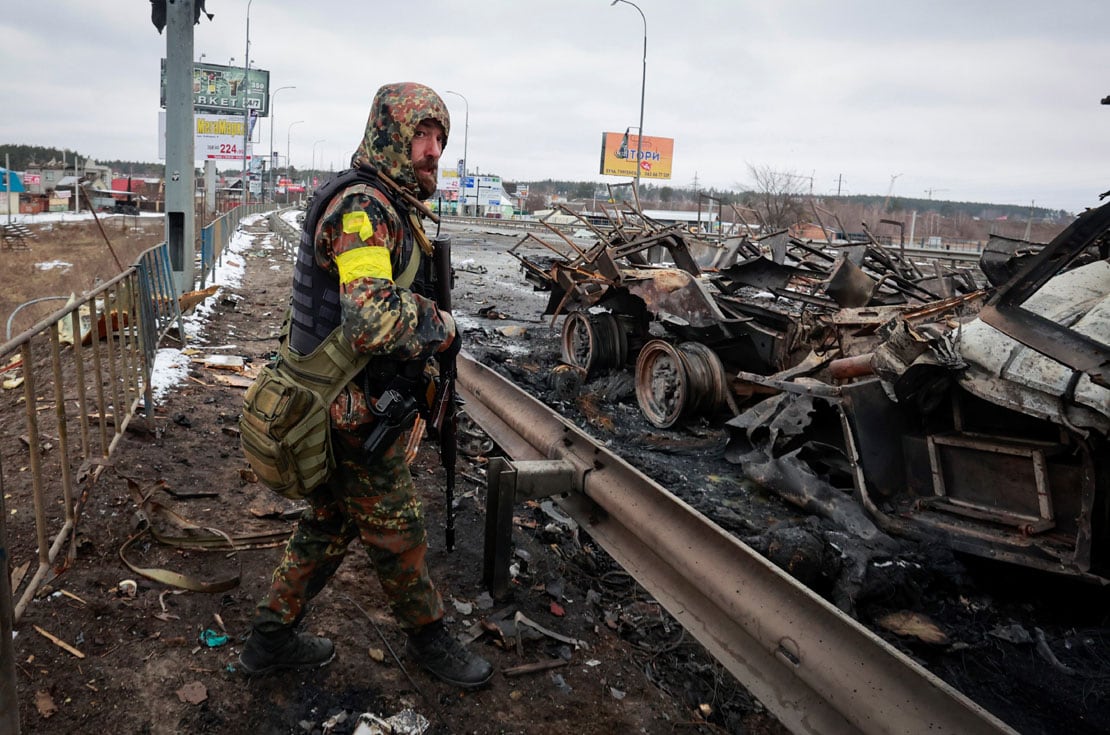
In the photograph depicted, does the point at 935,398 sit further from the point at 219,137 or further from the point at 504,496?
the point at 219,137

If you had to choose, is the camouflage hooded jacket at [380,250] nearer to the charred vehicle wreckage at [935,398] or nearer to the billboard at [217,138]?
the charred vehicle wreckage at [935,398]

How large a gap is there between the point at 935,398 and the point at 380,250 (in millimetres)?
3188

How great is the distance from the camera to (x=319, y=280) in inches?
96.8

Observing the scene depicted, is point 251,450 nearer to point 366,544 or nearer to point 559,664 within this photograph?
point 366,544

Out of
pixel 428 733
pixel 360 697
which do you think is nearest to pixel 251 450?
pixel 360 697

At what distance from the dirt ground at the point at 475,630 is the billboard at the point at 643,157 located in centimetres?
5944

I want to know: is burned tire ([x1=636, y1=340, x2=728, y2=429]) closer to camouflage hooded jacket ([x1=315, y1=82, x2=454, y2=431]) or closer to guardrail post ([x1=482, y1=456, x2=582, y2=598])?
guardrail post ([x1=482, y1=456, x2=582, y2=598])

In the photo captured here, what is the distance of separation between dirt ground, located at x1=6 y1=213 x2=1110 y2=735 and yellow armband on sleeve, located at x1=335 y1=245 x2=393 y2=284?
1420mm

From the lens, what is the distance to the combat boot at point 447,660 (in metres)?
2.65

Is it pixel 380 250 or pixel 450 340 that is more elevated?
pixel 380 250

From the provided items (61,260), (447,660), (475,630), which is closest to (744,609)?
(447,660)

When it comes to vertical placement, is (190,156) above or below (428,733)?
above

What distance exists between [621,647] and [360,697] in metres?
1.07

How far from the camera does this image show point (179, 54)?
788 centimetres
